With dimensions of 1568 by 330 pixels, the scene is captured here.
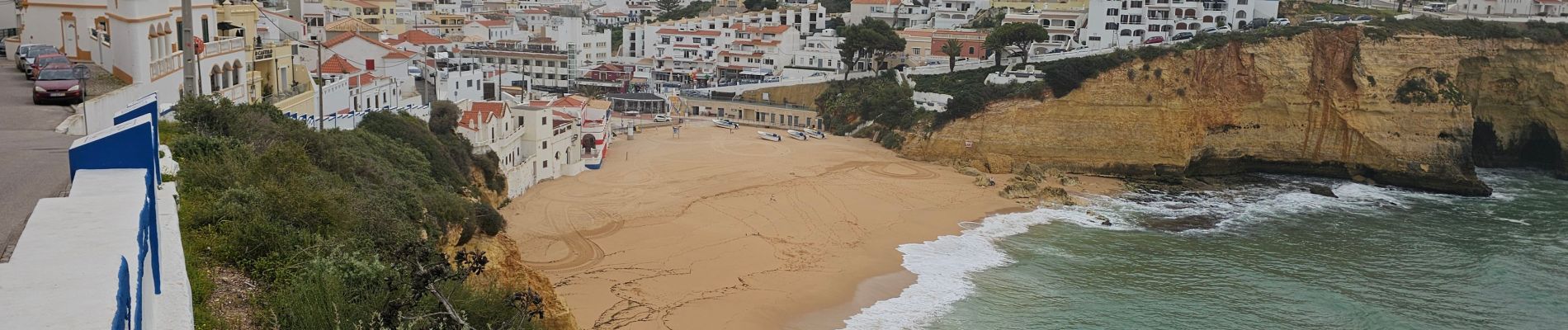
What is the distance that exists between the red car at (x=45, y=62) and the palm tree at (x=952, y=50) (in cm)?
4176

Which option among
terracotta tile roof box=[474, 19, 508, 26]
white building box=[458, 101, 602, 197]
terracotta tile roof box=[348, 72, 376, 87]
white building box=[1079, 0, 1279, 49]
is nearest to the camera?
terracotta tile roof box=[348, 72, 376, 87]

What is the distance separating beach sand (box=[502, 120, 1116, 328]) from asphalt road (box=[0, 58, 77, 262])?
9.91 metres

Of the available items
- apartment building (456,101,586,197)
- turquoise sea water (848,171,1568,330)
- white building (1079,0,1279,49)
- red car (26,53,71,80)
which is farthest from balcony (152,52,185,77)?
white building (1079,0,1279,49)

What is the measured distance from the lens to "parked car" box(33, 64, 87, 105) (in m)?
16.6

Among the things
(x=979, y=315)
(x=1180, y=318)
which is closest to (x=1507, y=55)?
(x=1180, y=318)

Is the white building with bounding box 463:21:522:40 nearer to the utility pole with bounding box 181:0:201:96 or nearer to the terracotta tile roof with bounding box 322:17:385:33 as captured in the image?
the terracotta tile roof with bounding box 322:17:385:33

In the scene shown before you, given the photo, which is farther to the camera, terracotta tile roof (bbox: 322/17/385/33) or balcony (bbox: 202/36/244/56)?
terracotta tile roof (bbox: 322/17/385/33)

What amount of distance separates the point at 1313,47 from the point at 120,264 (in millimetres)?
49589

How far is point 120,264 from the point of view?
6023 millimetres

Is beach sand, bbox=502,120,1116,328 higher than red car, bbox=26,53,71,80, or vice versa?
red car, bbox=26,53,71,80

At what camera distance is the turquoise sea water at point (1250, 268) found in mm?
25766

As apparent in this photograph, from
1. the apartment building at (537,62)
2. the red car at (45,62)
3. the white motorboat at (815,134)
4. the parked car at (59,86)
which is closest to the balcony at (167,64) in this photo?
the red car at (45,62)

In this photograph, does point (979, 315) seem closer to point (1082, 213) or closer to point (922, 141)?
point (1082, 213)

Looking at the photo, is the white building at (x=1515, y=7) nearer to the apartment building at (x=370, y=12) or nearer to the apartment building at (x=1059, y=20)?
the apartment building at (x=1059, y=20)
